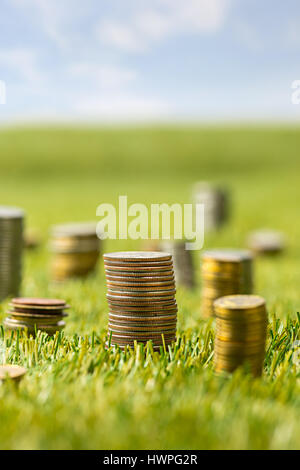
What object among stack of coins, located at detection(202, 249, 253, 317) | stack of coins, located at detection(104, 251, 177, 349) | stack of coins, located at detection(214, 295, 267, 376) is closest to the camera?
stack of coins, located at detection(214, 295, 267, 376)

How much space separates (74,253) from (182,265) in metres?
2.08

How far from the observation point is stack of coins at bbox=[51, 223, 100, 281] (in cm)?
1169

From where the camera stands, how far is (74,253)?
11.7 metres

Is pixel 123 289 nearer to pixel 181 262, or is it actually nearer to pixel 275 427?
pixel 275 427

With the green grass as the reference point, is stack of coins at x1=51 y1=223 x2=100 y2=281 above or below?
above

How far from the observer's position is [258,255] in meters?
17.9

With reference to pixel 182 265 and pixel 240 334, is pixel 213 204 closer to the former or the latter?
pixel 182 265

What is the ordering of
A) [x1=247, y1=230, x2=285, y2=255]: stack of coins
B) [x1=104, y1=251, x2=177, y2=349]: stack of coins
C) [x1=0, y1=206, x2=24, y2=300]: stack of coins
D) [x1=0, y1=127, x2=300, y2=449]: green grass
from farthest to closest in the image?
[x1=247, y1=230, x2=285, y2=255]: stack of coins, [x1=0, y1=206, x2=24, y2=300]: stack of coins, [x1=104, y1=251, x2=177, y2=349]: stack of coins, [x1=0, y1=127, x2=300, y2=449]: green grass

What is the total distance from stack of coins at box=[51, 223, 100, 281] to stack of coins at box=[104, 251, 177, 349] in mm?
6392

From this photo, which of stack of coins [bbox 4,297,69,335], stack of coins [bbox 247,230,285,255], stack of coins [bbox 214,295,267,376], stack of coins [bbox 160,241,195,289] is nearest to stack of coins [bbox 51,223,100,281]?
stack of coins [bbox 160,241,195,289]

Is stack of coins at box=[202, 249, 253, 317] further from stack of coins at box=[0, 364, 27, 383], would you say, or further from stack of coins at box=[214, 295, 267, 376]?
stack of coins at box=[0, 364, 27, 383]

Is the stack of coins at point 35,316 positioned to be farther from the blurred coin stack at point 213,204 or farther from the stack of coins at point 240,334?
the blurred coin stack at point 213,204

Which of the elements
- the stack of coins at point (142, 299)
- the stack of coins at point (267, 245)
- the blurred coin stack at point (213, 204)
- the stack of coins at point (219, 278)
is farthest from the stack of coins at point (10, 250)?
the blurred coin stack at point (213, 204)

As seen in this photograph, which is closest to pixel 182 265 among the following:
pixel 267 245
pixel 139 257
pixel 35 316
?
pixel 35 316
